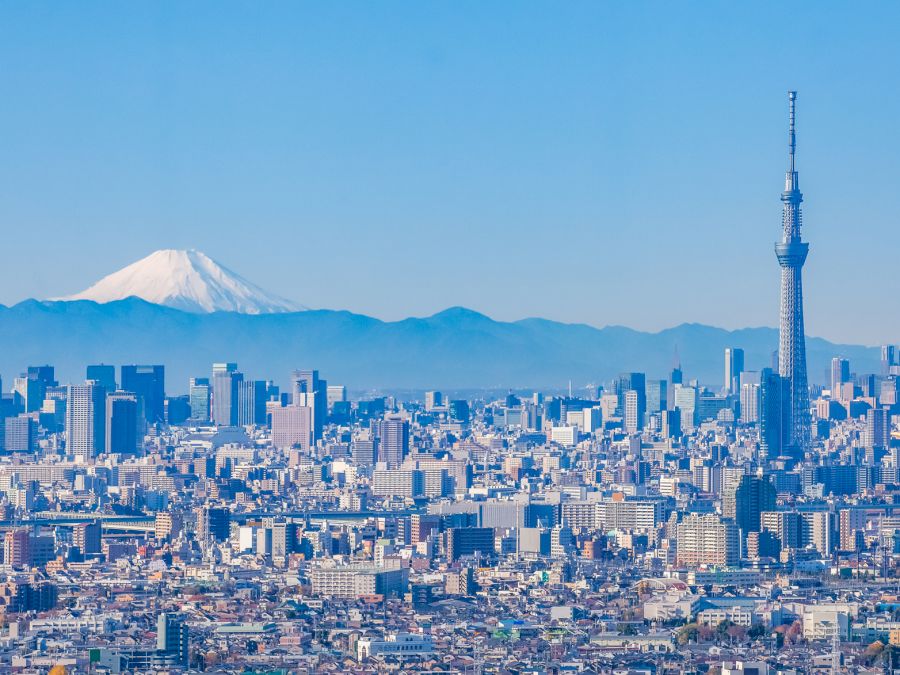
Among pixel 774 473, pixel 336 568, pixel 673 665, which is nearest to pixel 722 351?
pixel 774 473

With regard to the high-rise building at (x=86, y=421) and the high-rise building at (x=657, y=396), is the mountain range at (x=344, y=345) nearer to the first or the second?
the high-rise building at (x=657, y=396)

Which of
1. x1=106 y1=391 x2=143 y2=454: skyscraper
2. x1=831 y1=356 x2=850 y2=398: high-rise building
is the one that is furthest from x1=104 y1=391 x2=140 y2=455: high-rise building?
x1=831 y1=356 x2=850 y2=398: high-rise building

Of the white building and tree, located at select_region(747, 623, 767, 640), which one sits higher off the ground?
tree, located at select_region(747, 623, 767, 640)

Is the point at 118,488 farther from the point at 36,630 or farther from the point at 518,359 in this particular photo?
the point at 518,359

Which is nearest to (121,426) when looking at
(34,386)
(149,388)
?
(34,386)

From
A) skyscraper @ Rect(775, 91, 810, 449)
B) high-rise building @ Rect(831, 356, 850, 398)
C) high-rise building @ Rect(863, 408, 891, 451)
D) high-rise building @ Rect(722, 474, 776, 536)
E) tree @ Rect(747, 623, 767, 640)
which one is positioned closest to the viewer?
tree @ Rect(747, 623, 767, 640)

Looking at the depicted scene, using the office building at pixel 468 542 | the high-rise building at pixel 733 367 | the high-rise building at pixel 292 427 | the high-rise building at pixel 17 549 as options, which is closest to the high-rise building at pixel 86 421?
the high-rise building at pixel 292 427

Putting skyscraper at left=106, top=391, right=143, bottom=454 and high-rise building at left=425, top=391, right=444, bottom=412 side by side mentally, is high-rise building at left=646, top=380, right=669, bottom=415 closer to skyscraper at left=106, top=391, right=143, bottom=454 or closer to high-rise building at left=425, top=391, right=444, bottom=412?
high-rise building at left=425, top=391, right=444, bottom=412
